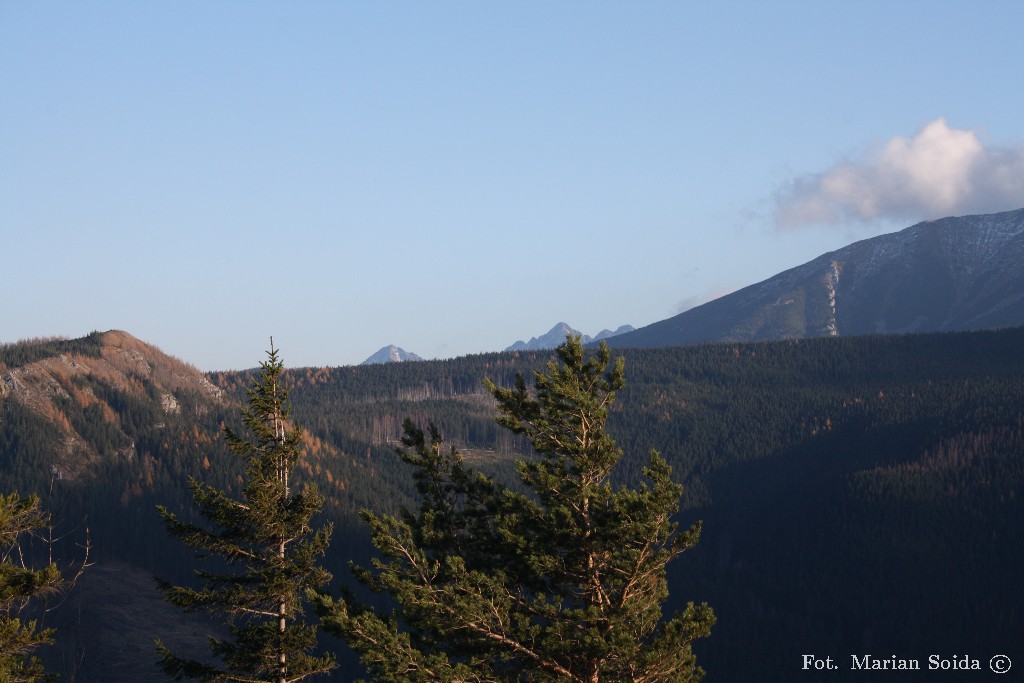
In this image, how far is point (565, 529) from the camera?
3838 cm

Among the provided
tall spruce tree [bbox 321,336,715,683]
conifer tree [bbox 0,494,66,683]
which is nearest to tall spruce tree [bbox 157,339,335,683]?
tall spruce tree [bbox 321,336,715,683]

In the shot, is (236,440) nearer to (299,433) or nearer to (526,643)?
(299,433)

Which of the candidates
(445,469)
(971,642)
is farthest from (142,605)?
(445,469)

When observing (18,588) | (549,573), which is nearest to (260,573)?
(18,588)

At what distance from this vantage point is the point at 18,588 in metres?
Answer: 34.7

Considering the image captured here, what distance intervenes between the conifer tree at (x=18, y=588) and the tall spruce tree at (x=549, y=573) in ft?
27.7

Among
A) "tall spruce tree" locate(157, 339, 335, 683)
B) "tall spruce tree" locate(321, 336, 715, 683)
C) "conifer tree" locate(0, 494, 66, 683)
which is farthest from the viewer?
"tall spruce tree" locate(321, 336, 715, 683)

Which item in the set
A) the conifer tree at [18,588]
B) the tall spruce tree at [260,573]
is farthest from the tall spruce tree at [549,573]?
the conifer tree at [18,588]

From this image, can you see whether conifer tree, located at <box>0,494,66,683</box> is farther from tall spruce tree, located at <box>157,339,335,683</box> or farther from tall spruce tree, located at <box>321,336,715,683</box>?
tall spruce tree, located at <box>321,336,715,683</box>

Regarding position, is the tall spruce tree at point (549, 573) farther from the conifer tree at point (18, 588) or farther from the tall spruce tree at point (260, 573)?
the conifer tree at point (18, 588)

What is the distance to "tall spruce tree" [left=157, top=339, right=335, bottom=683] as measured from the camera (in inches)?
1294

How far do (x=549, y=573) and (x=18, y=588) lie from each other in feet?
53.8

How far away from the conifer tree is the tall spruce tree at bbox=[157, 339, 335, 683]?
12.8 feet

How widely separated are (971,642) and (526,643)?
167611 millimetres
